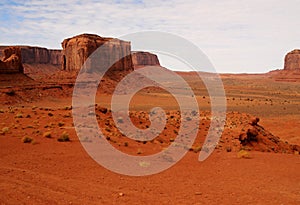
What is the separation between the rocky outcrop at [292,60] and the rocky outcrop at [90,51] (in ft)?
331

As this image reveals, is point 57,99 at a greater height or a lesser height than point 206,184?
greater

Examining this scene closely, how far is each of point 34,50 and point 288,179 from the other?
129 meters

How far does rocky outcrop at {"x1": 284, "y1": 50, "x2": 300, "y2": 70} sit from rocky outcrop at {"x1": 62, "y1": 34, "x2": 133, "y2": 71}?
331 feet

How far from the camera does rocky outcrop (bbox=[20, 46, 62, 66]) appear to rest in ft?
404

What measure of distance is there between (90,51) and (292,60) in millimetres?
115828

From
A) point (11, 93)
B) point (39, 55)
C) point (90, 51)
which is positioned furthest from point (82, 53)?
point (39, 55)

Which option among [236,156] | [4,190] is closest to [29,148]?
[4,190]

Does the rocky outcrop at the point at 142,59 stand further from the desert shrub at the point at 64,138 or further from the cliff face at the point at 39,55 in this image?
the desert shrub at the point at 64,138

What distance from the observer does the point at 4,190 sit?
280 inches

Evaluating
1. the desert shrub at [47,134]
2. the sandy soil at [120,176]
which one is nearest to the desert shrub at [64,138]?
the sandy soil at [120,176]

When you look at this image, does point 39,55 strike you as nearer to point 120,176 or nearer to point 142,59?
point 142,59

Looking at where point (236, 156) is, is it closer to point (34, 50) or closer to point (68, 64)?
point (68, 64)

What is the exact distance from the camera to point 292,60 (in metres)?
156

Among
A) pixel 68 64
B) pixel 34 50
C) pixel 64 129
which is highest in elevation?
pixel 34 50
